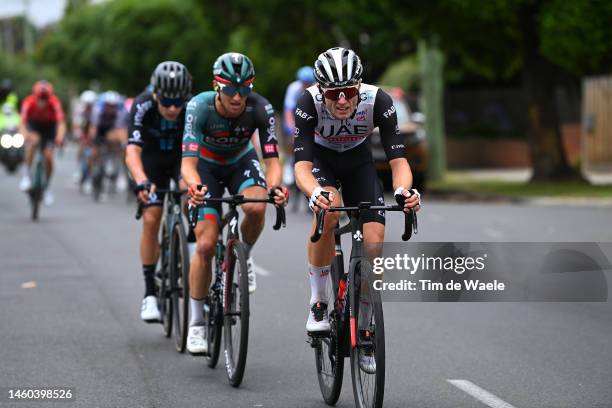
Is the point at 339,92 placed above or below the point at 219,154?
above

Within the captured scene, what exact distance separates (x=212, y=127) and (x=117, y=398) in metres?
1.90

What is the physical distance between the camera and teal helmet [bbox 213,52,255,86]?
794 centimetres

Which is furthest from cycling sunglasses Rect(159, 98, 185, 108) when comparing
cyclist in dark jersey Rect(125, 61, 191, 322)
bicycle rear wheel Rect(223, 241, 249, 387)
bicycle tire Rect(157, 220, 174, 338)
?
bicycle rear wheel Rect(223, 241, 249, 387)

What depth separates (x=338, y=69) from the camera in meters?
6.82

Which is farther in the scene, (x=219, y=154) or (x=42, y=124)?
(x=42, y=124)

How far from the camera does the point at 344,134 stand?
7.36 m

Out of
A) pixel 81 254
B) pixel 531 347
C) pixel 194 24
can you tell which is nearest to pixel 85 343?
pixel 531 347

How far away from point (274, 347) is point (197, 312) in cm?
86

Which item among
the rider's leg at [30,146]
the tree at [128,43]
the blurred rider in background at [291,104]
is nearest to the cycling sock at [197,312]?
the blurred rider in background at [291,104]

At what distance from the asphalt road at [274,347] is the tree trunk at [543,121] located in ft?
42.4

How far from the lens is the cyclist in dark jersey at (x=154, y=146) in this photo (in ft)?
29.5

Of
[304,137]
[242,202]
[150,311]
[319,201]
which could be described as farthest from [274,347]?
[319,201]

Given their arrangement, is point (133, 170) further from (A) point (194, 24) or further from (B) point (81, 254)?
(A) point (194, 24)

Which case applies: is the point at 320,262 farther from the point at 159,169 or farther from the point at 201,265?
the point at 159,169
